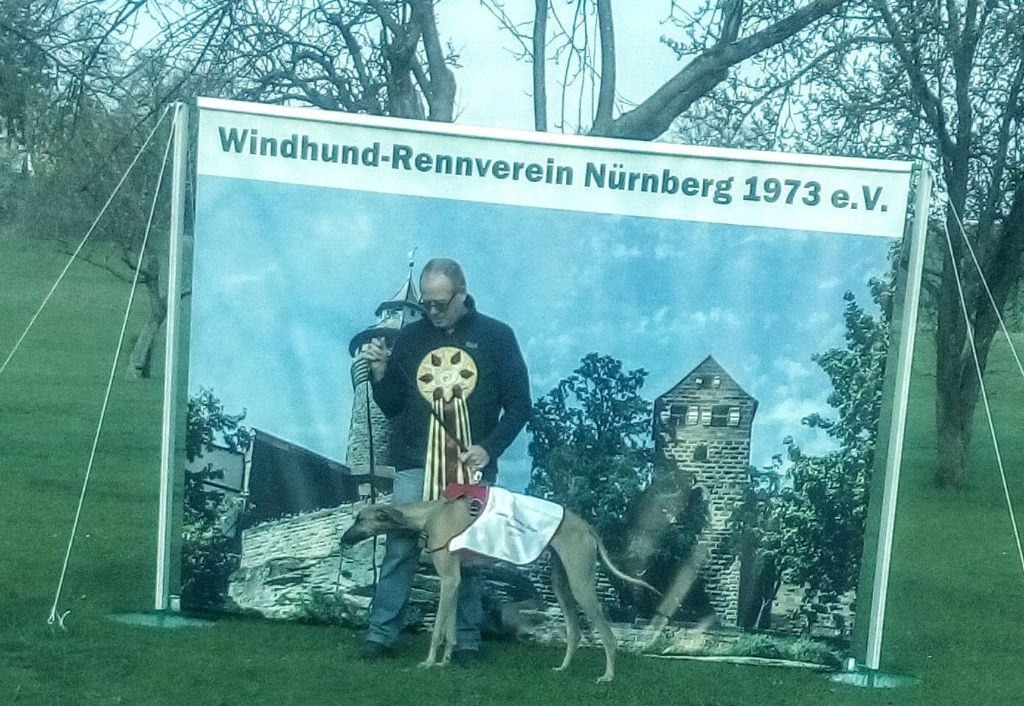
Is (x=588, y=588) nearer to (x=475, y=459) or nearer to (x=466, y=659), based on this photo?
(x=466, y=659)

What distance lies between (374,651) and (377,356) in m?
1.49

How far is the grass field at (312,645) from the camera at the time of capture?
705cm

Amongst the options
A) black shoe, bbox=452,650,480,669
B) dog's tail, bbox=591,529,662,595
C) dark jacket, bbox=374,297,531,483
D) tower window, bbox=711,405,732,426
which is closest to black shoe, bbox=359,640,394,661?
black shoe, bbox=452,650,480,669

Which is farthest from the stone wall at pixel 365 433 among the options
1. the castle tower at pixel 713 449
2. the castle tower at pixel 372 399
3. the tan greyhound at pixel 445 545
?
the castle tower at pixel 713 449

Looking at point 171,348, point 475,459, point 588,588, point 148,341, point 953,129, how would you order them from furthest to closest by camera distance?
point 148,341 < point 953,129 < point 171,348 < point 475,459 < point 588,588

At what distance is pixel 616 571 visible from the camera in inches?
304

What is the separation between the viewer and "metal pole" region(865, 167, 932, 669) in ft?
25.0

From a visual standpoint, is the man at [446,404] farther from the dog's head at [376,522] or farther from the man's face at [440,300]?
the dog's head at [376,522]

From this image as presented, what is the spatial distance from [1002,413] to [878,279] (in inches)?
925

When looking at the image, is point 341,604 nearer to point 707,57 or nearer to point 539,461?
point 539,461

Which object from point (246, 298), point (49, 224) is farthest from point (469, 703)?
point (49, 224)

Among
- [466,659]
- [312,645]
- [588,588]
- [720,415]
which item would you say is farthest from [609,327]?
[312,645]

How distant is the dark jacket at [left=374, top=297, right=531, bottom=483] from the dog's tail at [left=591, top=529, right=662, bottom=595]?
0.64 meters

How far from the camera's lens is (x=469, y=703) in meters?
6.95
